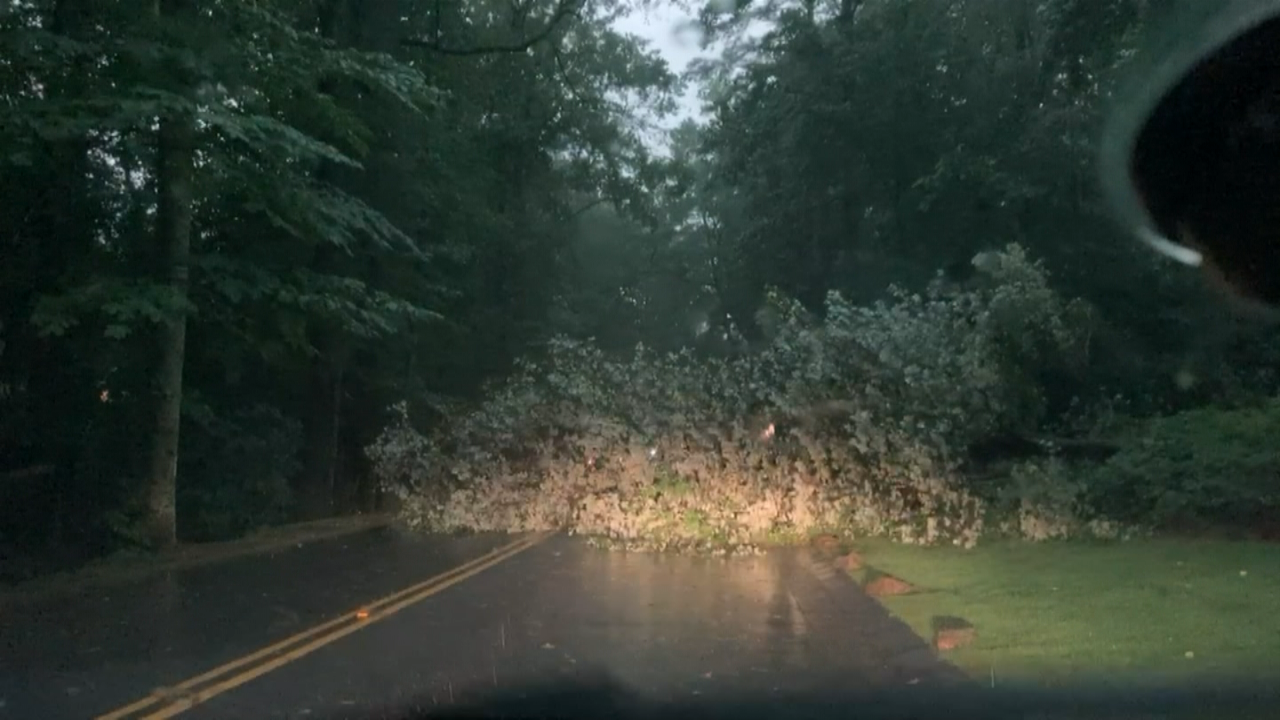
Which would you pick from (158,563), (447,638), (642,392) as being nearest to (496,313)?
(642,392)

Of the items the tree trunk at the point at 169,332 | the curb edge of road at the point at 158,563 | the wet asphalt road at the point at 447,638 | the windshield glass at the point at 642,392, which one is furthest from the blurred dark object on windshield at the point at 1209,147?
the curb edge of road at the point at 158,563

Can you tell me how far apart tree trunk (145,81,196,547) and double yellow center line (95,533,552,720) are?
19.9 ft

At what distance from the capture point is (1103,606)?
12.2 m

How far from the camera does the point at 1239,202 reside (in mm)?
21156

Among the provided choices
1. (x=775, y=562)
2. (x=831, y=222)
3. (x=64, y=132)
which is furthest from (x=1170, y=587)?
(x=831, y=222)

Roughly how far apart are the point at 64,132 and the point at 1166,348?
72.3 feet

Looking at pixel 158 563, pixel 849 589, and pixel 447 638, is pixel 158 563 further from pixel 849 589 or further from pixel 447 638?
pixel 849 589

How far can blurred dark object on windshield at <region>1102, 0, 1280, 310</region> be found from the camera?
1702 cm

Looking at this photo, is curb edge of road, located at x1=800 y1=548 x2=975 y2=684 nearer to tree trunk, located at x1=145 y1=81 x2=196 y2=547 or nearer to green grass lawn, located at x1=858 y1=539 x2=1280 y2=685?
green grass lawn, located at x1=858 y1=539 x2=1280 y2=685

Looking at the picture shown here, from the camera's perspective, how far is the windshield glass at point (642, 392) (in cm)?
1090

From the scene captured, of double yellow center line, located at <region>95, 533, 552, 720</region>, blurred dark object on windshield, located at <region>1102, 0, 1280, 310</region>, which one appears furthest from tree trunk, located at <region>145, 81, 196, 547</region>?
blurred dark object on windshield, located at <region>1102, 0, 1280, 310</region>

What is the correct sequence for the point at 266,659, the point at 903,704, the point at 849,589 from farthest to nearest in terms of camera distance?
the point at 849,589 < the point at 266,659 < the point at 903,704

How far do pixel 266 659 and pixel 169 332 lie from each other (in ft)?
35.6

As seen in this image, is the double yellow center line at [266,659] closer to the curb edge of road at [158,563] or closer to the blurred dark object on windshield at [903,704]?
the blurred dark object on windshield at [903,704]
